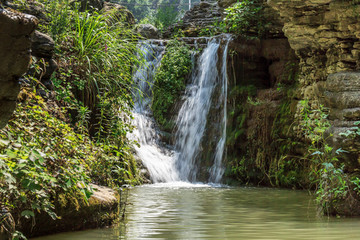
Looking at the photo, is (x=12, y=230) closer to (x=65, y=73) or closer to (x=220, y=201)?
(x=65, y=73)

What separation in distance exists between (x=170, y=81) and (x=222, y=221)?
9396 millimetres

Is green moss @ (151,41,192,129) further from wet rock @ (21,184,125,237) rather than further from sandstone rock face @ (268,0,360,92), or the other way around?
wet rock @ (21,184,125,237)

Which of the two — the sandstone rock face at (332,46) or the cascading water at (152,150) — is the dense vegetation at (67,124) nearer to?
the sandstone rock face at (332,46)

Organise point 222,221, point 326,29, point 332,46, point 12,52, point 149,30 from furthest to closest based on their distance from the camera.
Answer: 1. point 149,30
2. point 332,46
3. point 326,29
4. point 222,221
5. point 12,52

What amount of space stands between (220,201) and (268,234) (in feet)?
9.45

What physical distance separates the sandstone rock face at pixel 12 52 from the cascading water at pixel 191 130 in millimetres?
8615

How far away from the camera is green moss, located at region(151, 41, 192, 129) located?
14.0 m

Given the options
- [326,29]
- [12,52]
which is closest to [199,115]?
[326,29]

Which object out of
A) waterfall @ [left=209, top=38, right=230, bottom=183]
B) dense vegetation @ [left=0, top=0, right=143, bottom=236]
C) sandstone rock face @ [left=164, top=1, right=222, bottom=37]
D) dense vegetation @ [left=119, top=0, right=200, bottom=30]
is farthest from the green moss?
dense vegetation @ [left=119, top=0, right=200, bottom=30]

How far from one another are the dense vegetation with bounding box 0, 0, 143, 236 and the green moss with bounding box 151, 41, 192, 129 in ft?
21.1

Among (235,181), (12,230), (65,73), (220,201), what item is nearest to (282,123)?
(235,181)

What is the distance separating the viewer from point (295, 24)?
8578 mm

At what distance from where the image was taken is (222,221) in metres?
5.36

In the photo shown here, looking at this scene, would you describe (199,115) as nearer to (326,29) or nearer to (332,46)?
(332,46)
